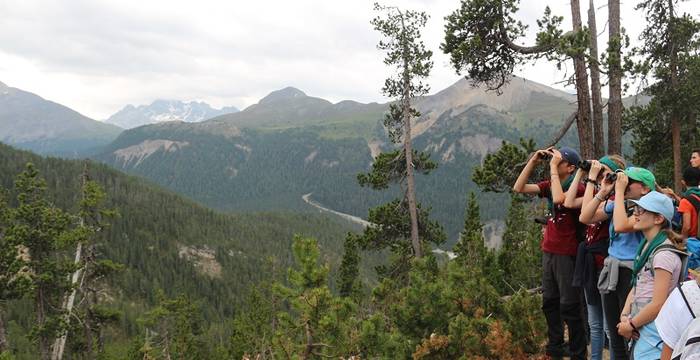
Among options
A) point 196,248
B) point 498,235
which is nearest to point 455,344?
point 196,248


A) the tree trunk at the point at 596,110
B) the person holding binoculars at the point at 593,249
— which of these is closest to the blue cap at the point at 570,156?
the person holding binoculars at the point at 593,249

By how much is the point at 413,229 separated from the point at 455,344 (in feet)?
38.2

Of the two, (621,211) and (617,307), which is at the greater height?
(621,211)

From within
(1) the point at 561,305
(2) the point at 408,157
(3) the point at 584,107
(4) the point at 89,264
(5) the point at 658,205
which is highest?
(3) the point at 584,107

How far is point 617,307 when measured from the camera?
4.84 m

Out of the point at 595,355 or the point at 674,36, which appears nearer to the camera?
the point at 595,355

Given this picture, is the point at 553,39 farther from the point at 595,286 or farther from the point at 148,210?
the point at 148,210

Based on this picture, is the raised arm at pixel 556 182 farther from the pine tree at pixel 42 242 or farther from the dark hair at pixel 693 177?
the pine tree at pixel 42 242

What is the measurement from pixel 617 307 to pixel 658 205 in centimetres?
154

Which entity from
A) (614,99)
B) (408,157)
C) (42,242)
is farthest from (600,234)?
(42,242)

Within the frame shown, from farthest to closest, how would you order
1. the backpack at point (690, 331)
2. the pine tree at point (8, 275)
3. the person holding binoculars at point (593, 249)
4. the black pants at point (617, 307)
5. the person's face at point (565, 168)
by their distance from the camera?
the pine tree at point (8, 275)
the person's face at point (565, 168)
the person holding binoculars at point (593, 249)
the black pants at point (617, 307)
the backpack at point (690, 331)

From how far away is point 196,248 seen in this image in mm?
144875

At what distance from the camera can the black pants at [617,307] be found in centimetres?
466

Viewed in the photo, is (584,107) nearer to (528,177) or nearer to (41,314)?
(528,177)
